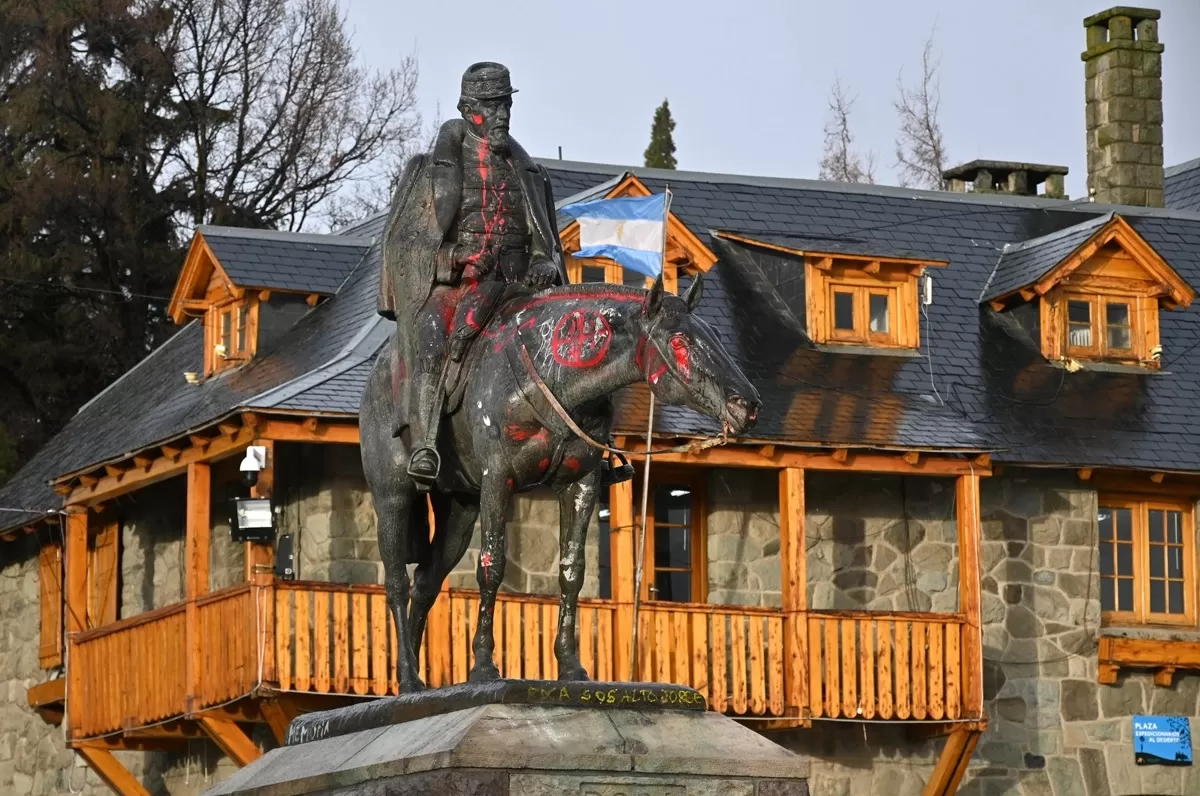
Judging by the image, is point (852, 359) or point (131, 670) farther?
point (852, 359)

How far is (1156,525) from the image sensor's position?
91.3 ft

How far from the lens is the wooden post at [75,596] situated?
27469 mm

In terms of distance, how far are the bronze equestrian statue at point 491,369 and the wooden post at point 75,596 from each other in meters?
14.8

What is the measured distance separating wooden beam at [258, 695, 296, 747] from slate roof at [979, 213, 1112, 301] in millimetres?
8312

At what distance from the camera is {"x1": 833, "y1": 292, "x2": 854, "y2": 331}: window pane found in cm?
2784

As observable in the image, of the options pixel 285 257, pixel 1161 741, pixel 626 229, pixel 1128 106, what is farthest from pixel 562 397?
pixel 1128 106

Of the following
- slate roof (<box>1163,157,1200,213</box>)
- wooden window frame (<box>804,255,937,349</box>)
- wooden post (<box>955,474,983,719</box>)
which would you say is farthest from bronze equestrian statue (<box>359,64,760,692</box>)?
slate roof (<box>1163,157,1200,213</box>)

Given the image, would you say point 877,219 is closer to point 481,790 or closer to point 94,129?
point 94,129

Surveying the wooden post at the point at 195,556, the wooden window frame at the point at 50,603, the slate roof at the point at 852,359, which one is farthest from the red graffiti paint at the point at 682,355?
the wooden window frame at the point at 50,603

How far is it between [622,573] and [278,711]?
313 centimetres

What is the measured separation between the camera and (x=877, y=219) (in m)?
29.6

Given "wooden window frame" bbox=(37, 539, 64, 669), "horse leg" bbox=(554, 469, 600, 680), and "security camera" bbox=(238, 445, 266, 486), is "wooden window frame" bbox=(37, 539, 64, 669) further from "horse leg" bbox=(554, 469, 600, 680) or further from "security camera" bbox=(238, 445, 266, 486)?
"horse leg" bbox=(554, 469, 600, 680)

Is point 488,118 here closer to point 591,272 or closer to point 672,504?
Answer: point 591,272

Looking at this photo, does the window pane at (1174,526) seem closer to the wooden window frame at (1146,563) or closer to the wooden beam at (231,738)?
the wooden window frame at (1146,563)
